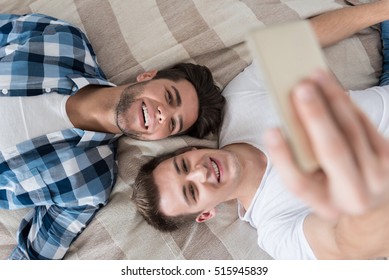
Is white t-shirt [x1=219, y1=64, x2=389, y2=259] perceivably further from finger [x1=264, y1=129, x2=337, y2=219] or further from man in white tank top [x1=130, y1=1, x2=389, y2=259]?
finger [x1=264, y1=129, x2=337, y2=219]

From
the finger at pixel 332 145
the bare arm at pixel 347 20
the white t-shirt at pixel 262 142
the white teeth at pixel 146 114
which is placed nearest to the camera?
the finger at pixel 332 145

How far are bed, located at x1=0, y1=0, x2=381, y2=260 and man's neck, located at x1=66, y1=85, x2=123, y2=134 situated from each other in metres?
0.09

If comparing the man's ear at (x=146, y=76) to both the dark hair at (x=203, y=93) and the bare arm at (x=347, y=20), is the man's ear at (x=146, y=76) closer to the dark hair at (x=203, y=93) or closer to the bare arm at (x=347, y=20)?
the dark hair at (x=203, y=93)

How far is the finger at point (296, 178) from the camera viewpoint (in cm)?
43

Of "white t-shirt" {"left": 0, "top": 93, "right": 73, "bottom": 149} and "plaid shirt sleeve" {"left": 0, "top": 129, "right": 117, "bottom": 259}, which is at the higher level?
→ "white t-shirt" {"left": 0, "top": 93, "right": 73, "bottom": 149}

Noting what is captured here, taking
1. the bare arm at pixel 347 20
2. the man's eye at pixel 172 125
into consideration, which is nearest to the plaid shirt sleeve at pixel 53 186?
Result: the man's eye at pixel 172 125

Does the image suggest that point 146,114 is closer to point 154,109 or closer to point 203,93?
point 154,109

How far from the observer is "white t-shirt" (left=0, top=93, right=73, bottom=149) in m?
1.13

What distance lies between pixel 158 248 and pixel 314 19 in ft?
2.84

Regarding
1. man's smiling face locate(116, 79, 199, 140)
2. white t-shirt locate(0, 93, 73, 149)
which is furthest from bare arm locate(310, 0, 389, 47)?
white t-shirt locate(0, 93, 73, 149)

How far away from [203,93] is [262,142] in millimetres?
236

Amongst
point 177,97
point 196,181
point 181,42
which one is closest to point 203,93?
point 177,97

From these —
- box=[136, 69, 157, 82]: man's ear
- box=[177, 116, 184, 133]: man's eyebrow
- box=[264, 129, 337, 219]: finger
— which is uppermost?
box=[264, 129, 337, 219]: finger

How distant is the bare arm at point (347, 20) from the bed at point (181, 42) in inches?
2.0
